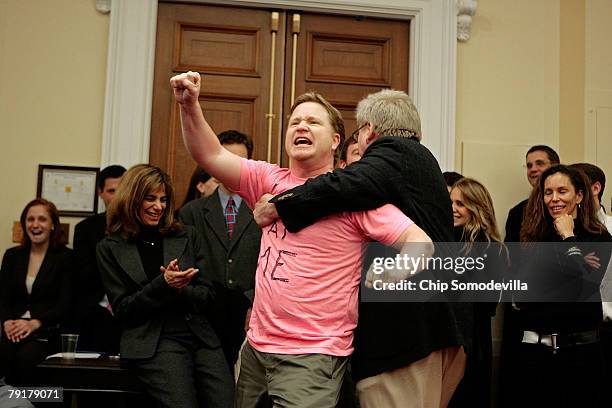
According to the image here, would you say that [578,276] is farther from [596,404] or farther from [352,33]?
[352,33]

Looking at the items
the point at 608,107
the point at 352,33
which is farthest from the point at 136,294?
the point at 608,107

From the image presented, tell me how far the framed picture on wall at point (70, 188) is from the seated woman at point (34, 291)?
218 millimetres

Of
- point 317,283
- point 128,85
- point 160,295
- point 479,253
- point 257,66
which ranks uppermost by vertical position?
point 257,66

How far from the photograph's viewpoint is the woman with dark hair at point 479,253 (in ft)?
11.2

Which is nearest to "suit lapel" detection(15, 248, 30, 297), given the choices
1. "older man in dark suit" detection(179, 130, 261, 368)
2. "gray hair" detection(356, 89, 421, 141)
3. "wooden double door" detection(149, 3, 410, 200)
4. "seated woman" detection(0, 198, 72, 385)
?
"seated woman" detection(0, 198, 72, 385)

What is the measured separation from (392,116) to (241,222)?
1.30m

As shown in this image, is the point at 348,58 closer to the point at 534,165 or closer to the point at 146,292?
the point at 534,165

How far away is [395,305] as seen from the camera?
1.79 m

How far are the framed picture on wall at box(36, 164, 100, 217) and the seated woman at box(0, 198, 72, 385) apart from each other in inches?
8.6

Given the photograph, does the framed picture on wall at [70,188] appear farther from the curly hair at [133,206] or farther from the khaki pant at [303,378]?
the khaki pant at [303,378]

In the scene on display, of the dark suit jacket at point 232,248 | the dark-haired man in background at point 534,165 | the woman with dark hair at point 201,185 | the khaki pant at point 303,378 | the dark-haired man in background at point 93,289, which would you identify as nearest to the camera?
the khaki pant at point 303,378

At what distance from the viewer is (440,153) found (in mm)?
4238

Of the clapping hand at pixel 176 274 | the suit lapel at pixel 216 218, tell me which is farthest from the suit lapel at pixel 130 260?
the suit lapel at pixel 216 218

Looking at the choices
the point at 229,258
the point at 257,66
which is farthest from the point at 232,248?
the point at 257,66
